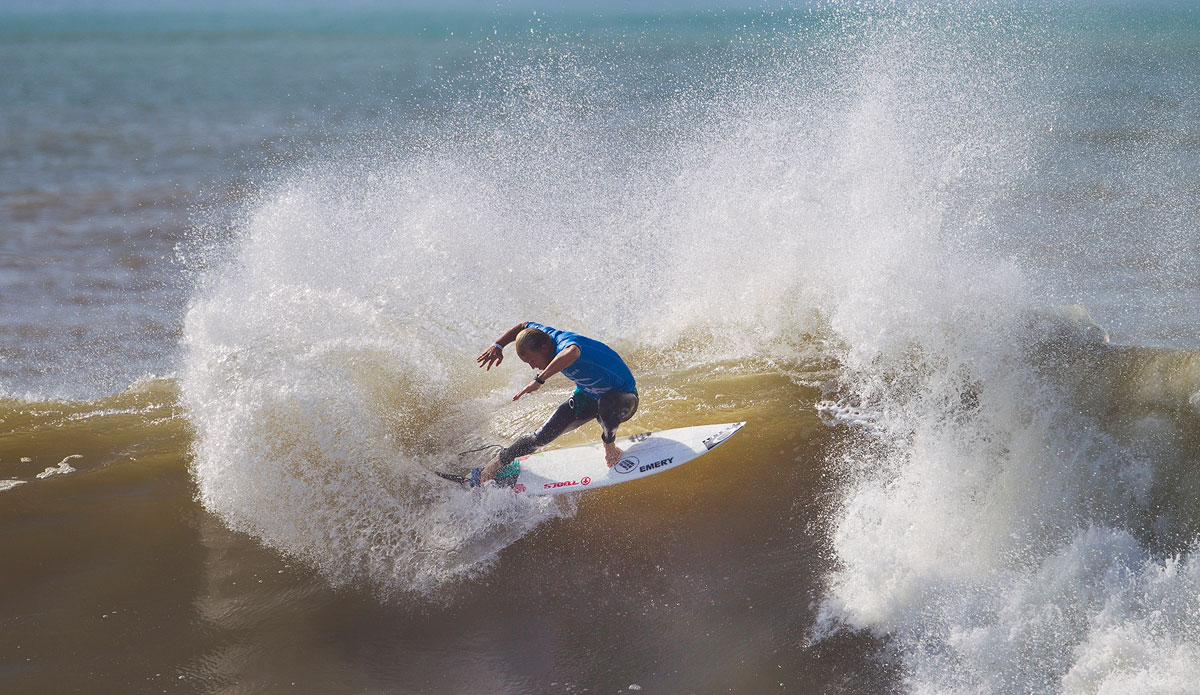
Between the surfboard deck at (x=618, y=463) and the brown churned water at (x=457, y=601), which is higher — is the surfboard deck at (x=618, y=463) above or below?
above

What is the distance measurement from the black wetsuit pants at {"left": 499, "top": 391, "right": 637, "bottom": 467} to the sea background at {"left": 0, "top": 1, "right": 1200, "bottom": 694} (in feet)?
1.15

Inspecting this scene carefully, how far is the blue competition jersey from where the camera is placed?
5.32 meters

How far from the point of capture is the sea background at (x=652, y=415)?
4.85 meters

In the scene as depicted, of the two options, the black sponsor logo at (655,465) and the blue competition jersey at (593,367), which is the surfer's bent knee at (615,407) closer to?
the blue competition jersey at (593,367)

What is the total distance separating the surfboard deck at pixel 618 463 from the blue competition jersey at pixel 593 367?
2.10 ft

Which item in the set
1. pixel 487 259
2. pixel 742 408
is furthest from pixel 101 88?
pixel 742 408

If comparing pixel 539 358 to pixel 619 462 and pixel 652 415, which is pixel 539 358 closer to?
pixel 619 462

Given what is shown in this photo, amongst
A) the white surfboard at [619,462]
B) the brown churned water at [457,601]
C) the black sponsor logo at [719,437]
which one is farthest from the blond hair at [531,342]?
the black sponsor logo at [719,437]

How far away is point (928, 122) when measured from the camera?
1154 cm

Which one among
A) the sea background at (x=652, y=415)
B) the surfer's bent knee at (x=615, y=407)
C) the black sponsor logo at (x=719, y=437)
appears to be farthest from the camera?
the black sponsor logo at (x=719, y=437)

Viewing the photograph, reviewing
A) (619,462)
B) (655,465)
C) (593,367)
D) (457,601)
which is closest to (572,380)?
(593,367)

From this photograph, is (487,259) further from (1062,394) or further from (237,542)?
(1062,394)

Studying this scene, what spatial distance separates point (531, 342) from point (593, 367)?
0.54 meters

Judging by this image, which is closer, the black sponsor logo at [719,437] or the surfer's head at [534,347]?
the surfer's head at [534,347]
